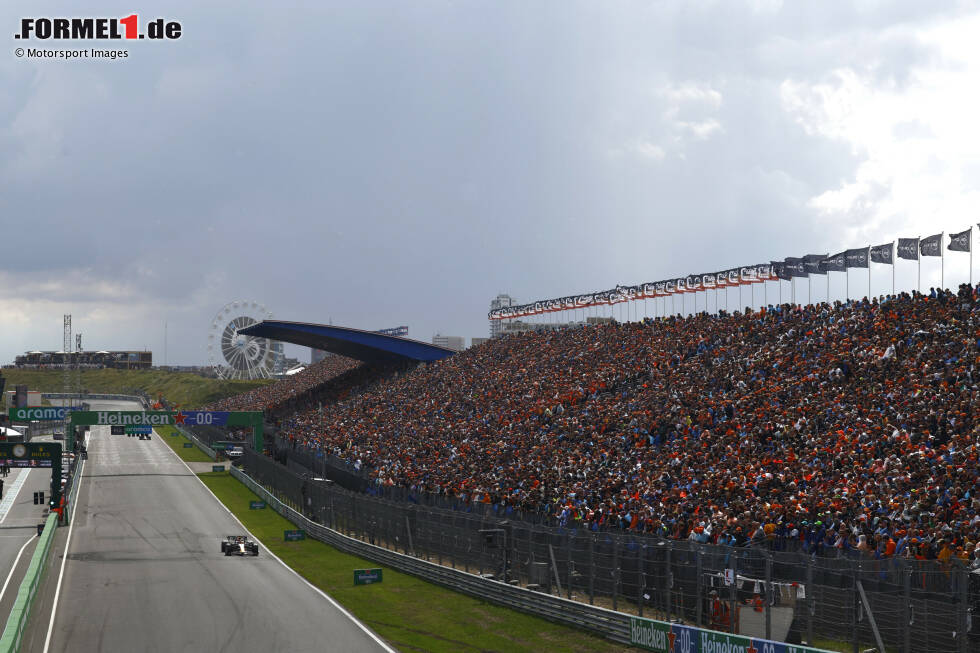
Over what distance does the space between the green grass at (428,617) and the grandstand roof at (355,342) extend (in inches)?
1714

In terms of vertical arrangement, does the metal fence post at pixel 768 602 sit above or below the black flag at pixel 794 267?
below

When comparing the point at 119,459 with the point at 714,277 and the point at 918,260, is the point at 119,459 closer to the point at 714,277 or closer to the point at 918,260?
the point at 714,277

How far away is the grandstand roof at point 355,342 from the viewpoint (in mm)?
81312

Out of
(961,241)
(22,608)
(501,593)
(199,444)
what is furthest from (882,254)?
(199,444)

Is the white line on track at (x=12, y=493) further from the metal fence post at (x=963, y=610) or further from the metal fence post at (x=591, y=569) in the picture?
the metal fence post at (x=963, y=610)

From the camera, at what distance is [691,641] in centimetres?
1967

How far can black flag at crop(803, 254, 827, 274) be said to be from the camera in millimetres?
47819

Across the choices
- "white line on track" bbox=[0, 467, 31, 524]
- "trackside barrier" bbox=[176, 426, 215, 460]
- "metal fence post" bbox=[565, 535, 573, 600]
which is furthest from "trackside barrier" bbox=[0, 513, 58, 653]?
"trackside barrier" bbox=[176, 426, 215, 460]

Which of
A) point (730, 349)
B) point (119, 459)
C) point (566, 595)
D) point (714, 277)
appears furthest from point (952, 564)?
point (119, 459)

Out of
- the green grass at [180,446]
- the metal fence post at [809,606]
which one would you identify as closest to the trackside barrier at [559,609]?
the metal fence post at [809,606]

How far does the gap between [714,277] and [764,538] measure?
3681 centimetres

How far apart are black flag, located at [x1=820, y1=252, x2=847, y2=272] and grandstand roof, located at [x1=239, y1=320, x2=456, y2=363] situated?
1494 inches

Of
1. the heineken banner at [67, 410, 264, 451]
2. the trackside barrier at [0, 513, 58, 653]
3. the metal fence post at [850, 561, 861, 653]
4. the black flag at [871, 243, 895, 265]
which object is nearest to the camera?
the metal fence post at [850, 561, 861, 653]

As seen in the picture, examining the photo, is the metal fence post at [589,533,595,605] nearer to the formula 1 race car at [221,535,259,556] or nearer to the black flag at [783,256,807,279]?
the formula 1 race car at [221,535,259,556]
